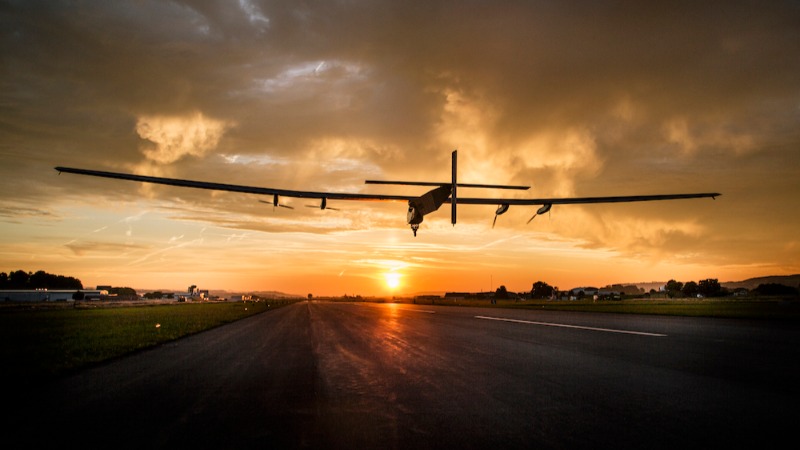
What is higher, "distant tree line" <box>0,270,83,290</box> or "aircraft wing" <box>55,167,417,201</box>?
"aircraft wing" <box>55,167,417,201</box>

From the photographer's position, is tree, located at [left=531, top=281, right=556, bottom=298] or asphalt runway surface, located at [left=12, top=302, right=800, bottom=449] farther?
tree, located at [left=531, top=281, right=556, bottom=298]

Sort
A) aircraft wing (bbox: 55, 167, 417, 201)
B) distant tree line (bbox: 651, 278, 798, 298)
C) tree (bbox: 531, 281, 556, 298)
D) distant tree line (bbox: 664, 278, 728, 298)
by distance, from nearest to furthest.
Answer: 1. aircraft wing (bbox: 55, 167, 417, 201)
2. distant tree line (bbox: 651, 278, 798, 298)
3. distant tree line (bbox: 664, 278, 728, 298)
4. tree (bbox: 531, 281, 556, 298)

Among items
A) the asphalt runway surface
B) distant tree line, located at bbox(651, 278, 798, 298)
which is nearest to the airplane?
the asphalt runway surface

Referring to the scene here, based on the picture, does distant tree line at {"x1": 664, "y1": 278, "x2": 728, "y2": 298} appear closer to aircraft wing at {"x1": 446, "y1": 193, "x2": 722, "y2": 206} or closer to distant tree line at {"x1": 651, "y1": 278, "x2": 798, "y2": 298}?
distant tree line at {"x1": 651, "y1": 278, "x2": 798, "y2": 298}

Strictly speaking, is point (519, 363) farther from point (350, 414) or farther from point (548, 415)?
point (350, 414)

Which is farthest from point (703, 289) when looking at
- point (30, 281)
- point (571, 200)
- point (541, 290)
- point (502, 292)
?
point (30, 281)

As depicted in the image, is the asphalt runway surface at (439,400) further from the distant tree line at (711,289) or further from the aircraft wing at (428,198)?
the distant tree line at (711,289)

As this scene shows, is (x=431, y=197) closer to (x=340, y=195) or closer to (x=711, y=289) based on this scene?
(x=340, y=195)

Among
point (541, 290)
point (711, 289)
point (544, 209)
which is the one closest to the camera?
point (544, 209)
